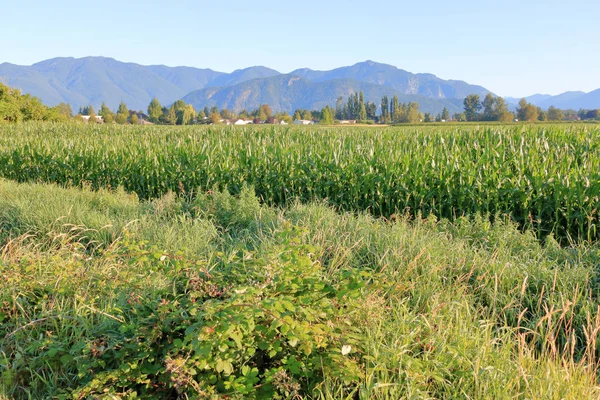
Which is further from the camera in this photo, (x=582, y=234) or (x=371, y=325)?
(x=582, y=234)

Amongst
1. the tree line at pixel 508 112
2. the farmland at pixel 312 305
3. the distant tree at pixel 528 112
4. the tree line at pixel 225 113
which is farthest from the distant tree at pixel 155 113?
the farmland at pixel 312 305

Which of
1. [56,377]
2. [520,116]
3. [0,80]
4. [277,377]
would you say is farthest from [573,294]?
[520,116]

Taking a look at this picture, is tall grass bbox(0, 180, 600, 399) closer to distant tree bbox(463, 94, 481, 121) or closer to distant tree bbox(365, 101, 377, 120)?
distant tree bbox(463, 94, 481, 121)

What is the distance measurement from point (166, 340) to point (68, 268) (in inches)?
52.2

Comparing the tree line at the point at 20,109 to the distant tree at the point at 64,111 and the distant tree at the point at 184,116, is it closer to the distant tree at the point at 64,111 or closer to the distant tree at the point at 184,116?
the distant tree at the point at 64,111

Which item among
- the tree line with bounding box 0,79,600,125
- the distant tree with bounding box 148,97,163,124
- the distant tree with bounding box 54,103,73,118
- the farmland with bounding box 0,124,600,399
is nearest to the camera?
the farmland with bounding box 0,124,600,399

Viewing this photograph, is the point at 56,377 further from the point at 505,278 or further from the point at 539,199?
the point at 539,199

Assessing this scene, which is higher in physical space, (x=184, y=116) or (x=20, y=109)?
(x=184, y=116)

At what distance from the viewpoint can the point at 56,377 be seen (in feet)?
8.79

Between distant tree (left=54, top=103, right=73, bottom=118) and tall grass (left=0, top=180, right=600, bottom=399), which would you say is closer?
tall grass (left=0, top=180, right=600, bottom=399)

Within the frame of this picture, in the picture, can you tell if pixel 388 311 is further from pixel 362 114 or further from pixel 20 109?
pixel 362 114

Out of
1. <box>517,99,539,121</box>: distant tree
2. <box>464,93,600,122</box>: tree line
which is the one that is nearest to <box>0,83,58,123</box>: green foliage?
<box>464,93,600,122</box>: tree line

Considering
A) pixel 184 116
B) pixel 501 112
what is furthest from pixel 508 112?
pixel 184 116

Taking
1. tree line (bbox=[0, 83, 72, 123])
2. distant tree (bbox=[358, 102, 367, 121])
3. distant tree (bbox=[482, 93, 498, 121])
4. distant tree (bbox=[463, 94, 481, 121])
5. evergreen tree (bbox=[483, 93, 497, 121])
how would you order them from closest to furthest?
1. tree line (bbox=[0, 83, 72, 123])
2. distant tree (bbox=[482, 93, 498, 121])
3. evergreen tree (bbox=[483, 93, 497, 121])
4. distant tree (bbox=[463, 94, 481, 121])
5. distant tree (bbox=[358, 102, 367, 121])
